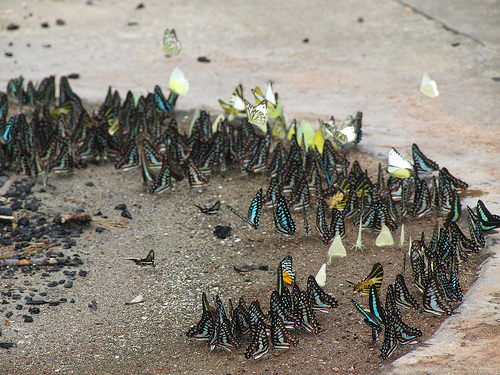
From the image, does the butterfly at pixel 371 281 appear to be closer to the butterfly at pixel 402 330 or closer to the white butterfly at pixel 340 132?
the butterfly at pixel 402 330

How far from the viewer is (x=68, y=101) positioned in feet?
18.8

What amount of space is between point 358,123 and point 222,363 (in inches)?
111

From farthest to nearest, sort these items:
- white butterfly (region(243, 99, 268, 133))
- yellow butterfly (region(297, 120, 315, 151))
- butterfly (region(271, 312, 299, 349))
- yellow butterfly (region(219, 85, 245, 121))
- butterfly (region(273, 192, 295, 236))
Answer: yellow butterfly (region(219, 85, 245, 121))
yellow butterfly (region(297, 120, 315, 151))
white butterfly (region(243, 99, 268, 133))
butterfly (region(273, 192, 295, 236))
butterfly (region(271, 312, 299, 349))

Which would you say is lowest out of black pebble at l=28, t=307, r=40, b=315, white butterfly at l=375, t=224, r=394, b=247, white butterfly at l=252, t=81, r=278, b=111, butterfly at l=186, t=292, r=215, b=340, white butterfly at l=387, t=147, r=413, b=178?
black pebble at l=28, t=307, r=40, b=315

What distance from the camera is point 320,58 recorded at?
7.35 m

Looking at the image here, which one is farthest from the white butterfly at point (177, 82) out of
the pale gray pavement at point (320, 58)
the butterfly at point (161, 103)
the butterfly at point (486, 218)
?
the butterfly at point (486, 218)

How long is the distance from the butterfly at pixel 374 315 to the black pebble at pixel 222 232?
4.49 feet

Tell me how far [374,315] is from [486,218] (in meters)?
1.23

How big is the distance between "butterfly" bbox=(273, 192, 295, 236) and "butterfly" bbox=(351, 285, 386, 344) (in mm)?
1028

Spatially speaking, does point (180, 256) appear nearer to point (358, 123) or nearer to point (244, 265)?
point (244, 265)

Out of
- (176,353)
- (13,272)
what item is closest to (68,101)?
(13,272)

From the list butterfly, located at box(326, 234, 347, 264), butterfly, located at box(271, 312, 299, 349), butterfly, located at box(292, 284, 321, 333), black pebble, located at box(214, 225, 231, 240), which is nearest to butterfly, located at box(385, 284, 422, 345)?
butterfly, located at box(292, 284, 321, 333)

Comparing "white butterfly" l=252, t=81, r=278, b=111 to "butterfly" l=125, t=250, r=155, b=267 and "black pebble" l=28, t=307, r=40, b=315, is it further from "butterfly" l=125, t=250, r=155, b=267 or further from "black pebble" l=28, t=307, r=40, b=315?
"black pebble" l=28, t=307, r=40, b=315

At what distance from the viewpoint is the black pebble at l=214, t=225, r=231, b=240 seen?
13.9ft
